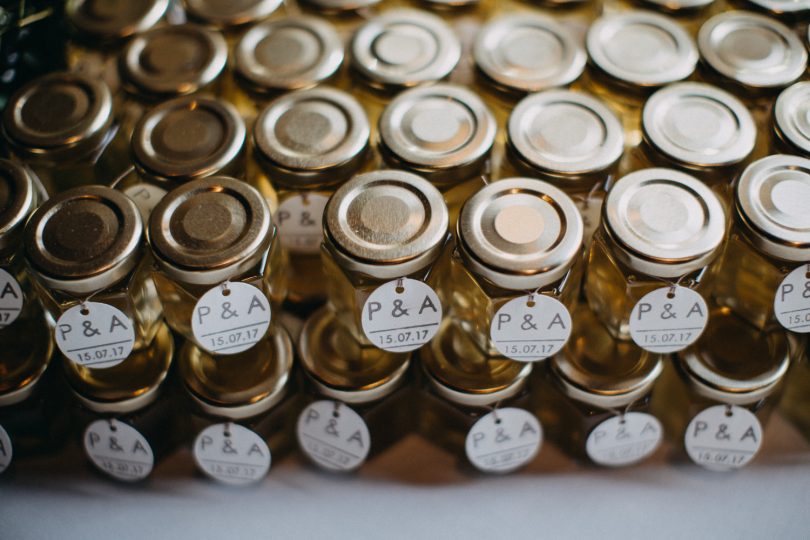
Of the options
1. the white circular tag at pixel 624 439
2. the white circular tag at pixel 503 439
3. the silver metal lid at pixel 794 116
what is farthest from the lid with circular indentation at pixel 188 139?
the silver metal lid at pixel 794 116

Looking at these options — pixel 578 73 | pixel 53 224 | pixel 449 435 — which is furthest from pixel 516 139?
pixel 53 224

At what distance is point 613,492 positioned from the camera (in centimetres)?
89

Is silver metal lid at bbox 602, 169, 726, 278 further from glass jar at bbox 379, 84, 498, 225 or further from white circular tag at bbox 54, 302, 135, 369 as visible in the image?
white circular tag at bbox 54, 302, 135, 369

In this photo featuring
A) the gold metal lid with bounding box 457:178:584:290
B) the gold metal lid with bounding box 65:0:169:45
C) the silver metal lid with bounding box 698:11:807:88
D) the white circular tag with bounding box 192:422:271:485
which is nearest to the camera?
the gold metal lid with bounding box 457:178:584:290

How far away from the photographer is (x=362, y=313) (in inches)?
30.7

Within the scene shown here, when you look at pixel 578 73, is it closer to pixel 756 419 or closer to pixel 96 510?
pixel 756 419

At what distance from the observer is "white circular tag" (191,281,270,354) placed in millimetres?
759

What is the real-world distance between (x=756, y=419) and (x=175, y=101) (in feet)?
2.77

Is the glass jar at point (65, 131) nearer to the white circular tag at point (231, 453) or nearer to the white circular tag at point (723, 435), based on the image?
the white circular tag at point (231, 453)

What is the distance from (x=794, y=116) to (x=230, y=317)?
0.73 m

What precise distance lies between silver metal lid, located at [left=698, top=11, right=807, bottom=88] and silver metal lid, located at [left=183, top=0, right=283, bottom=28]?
648 millimetres

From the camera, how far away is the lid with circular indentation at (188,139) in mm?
864

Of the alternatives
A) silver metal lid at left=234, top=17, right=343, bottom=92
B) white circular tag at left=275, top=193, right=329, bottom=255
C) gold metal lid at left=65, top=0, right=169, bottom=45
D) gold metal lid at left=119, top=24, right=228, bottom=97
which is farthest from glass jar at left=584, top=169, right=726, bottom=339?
gold metal lid at left=65, top=0, right=169, bottom=45

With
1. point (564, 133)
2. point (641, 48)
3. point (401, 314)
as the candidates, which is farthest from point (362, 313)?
point (641, 48)
